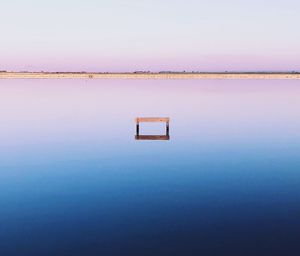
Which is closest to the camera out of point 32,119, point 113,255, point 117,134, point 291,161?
point 113,255

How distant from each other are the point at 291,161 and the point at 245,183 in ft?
20.9

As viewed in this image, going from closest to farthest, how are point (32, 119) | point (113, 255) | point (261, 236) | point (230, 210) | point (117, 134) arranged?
point (113, 255), point (261, 236), point (230, 210), point (117, 134), point (32, 119)

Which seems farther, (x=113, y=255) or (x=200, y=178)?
(x=200, y=178)

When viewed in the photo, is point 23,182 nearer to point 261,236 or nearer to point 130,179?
point 130,179

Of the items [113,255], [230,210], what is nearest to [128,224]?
[113,255]

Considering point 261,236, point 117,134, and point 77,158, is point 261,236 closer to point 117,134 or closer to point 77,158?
point 77,158

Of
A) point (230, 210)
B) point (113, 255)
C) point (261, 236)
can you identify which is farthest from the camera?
point (230, 210)

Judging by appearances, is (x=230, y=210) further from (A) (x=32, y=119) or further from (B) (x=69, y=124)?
(A) (x=32, y=119)

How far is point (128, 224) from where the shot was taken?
1497 cm

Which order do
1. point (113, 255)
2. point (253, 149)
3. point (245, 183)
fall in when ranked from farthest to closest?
1. point (253, 149)
2. point (245, 183)
3. point (113, 255)

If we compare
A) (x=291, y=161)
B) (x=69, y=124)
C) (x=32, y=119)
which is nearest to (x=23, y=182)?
(x=291, y=161)

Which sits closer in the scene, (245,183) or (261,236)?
(261,236)

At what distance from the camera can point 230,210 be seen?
1634 cm

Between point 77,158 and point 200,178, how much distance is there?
8.87m
